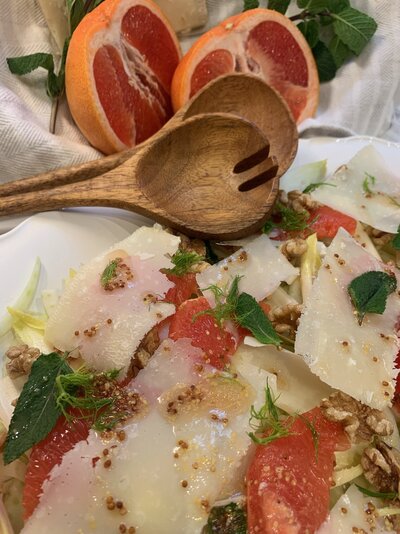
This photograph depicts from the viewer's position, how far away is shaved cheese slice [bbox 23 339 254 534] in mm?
1513

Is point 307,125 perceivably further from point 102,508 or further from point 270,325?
point 102,508

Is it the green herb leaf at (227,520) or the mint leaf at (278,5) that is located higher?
the mint leaf at (278,5)

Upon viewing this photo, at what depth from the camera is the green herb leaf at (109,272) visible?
195cm

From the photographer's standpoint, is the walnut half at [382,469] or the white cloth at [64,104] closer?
the walnut half at [382,469]

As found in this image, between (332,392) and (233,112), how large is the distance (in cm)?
142

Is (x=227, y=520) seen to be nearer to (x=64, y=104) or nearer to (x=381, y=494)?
(x=381, y=494)

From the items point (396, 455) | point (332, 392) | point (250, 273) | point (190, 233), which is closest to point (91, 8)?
point (190, 233)

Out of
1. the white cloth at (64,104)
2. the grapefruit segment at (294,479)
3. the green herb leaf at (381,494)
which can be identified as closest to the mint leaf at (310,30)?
the white cloth at (64,104)

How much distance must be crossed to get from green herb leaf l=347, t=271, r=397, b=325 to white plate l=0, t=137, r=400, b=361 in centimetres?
94

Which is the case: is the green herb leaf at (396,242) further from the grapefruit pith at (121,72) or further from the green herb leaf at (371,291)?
the grapefruit pith at (121,72)

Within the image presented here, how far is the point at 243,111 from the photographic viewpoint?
260 centimetres

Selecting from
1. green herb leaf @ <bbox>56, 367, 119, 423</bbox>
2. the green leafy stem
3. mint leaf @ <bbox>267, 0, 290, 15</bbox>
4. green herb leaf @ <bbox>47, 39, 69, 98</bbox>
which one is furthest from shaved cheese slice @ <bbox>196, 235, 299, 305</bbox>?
mint leaf @ <bbox>267, 0, 290, 15</bbox>

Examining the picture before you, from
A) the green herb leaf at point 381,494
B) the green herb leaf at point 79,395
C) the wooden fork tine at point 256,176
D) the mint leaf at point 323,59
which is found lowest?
the green herb leaf at point 381,494

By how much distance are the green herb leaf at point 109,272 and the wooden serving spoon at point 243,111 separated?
1.97ft
